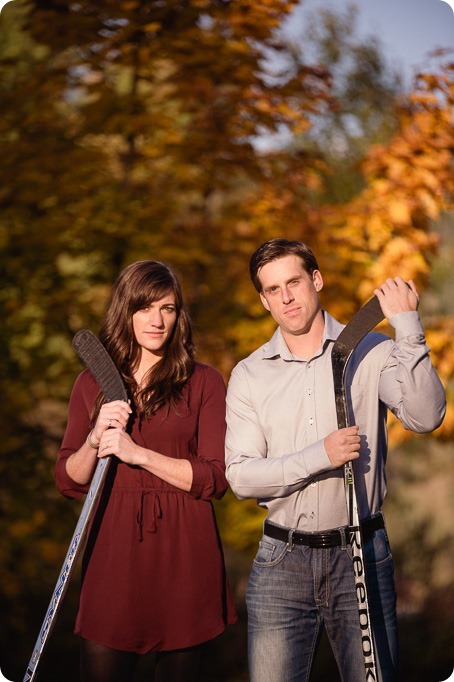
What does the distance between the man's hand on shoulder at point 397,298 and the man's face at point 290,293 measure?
0.22m

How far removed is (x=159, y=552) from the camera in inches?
102

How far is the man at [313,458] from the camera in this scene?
7.73 ft

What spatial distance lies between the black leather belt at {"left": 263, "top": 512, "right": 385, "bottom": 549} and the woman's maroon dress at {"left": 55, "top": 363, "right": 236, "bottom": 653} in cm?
23

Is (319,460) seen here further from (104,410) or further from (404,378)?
(104,410)

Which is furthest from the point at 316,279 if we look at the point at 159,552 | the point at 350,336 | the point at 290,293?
the point at 159,552

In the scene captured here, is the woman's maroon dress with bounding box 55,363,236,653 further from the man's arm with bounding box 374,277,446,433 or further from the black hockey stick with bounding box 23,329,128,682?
the man's arm with bounding box 374,277,446,433

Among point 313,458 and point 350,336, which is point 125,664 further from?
point 350,336

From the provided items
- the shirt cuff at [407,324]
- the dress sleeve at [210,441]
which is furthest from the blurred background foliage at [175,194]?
the shirt cuff at [407,324]

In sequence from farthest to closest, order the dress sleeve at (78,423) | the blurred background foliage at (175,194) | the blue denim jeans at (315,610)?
1. the blurred background foliage at (175,194)
2. the dress sleeve at (78,423)
3. the blue denim jeans at (315,610)

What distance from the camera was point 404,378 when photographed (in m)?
2.33

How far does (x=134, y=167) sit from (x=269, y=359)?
2.98m

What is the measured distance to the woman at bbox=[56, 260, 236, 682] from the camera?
255 cm

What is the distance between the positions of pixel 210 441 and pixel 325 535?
442 mm

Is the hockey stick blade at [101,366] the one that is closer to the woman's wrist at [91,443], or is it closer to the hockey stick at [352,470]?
the woman's wrist at [91,443]
